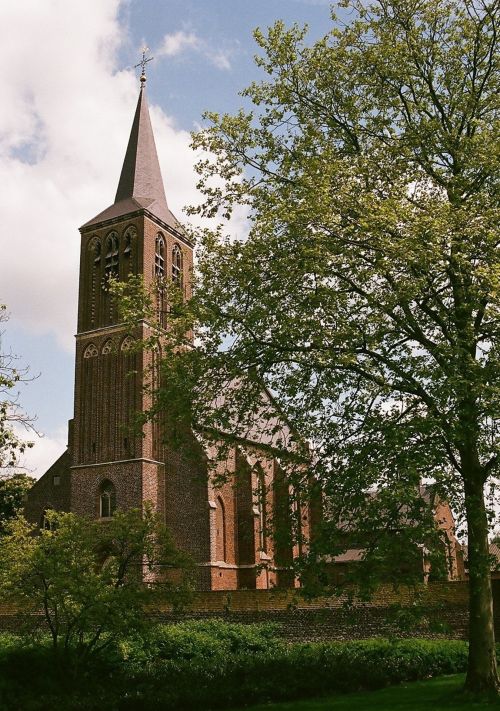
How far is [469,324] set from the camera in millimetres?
13727

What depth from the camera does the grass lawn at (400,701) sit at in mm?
12527

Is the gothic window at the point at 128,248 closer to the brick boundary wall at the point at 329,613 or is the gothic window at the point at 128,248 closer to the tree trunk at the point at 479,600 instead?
the brick boundary wall at the point at 329,613

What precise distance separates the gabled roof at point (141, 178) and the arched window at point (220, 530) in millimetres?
15655

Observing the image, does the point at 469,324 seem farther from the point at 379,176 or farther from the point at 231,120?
the point at 231,120

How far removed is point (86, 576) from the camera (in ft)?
52.5

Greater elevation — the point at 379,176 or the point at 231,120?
the point at 231,120

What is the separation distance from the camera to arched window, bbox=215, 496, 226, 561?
116ft

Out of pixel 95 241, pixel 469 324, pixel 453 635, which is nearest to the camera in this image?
pixel 469 324

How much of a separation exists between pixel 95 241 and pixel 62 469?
41.6ft

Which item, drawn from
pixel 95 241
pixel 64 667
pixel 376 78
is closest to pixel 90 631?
pixel 64 667

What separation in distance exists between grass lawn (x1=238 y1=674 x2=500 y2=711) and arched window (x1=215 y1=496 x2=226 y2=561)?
20.4m

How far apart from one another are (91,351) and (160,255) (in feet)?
21.4

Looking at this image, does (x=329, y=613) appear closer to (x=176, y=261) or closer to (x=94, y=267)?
(x=176, y=261)

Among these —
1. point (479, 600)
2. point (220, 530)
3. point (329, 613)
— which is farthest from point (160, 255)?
point (479, 600)
